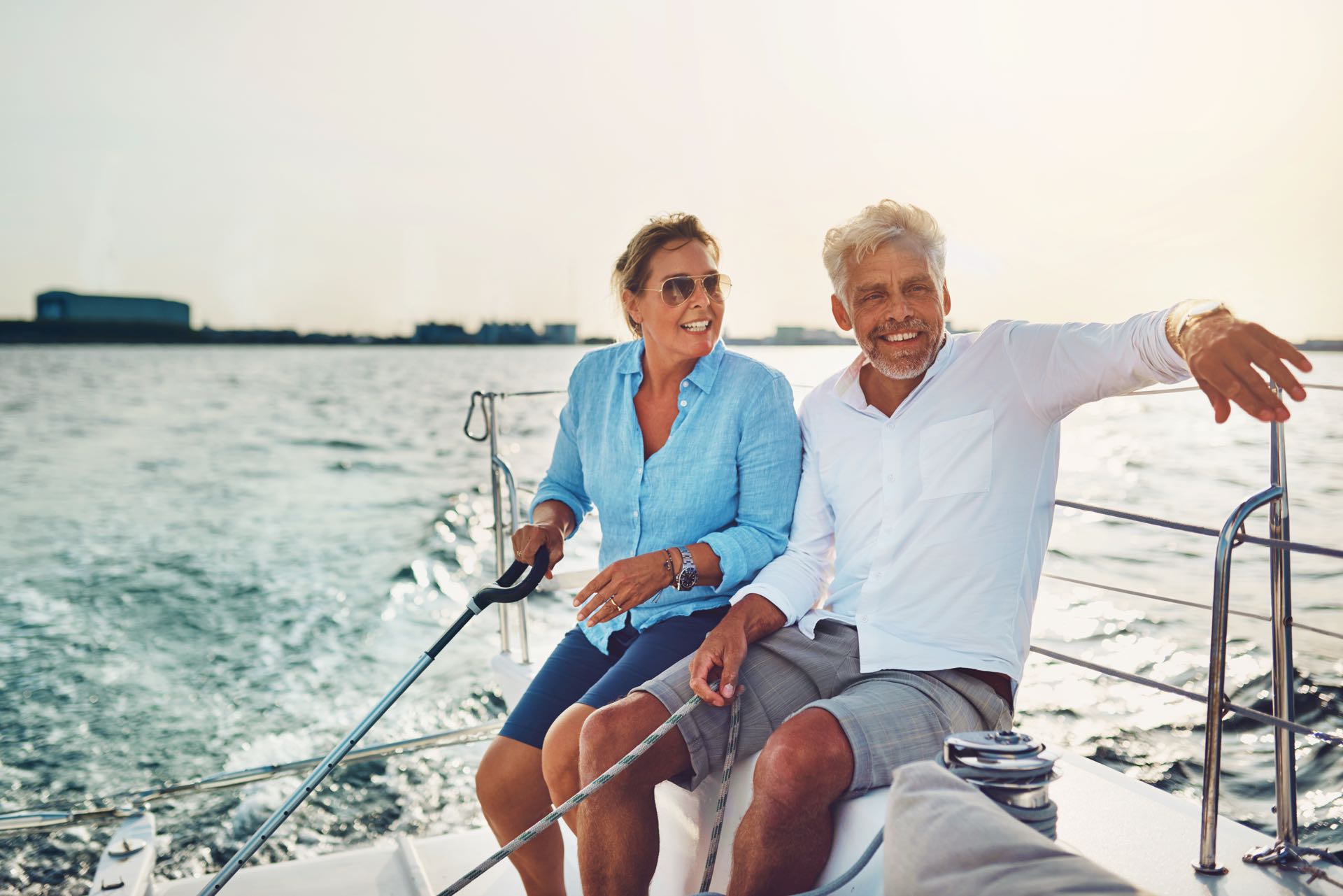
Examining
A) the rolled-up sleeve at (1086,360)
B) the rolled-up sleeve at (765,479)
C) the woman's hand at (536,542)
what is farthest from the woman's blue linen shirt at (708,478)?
the rolled-up sleeve at (1086,360)

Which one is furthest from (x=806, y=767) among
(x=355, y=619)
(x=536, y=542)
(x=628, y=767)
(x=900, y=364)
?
(x=355, y=619)

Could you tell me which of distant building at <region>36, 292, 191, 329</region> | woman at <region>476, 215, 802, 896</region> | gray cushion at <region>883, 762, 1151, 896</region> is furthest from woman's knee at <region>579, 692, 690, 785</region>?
distant building at <region>36, 292, 191, 329</region>

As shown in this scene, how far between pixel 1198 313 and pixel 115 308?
29.3m

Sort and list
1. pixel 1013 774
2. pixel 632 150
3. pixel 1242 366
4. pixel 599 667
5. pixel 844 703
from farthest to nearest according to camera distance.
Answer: pixel 632 150
pixel 599 667
pixel 844 703
pixel 1242 366
pixel 1013 774

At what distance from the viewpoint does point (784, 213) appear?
11203mm

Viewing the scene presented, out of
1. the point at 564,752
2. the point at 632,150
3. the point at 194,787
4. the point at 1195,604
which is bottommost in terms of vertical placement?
the point at 194,787

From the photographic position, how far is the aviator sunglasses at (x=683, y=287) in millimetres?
2041

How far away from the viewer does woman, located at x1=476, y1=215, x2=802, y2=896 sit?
187cm

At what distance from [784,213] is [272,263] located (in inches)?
496

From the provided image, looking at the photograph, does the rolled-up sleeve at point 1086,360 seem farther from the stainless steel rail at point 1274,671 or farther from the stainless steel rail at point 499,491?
the stainless steel rail at point 499,491

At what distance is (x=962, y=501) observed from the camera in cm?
172

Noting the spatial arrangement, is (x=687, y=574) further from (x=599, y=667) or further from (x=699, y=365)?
(x=699, y=365)

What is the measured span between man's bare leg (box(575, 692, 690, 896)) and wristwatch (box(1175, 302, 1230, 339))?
963 millimetres

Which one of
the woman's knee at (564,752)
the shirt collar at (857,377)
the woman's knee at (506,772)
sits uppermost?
the shirt collar at (857,377)
